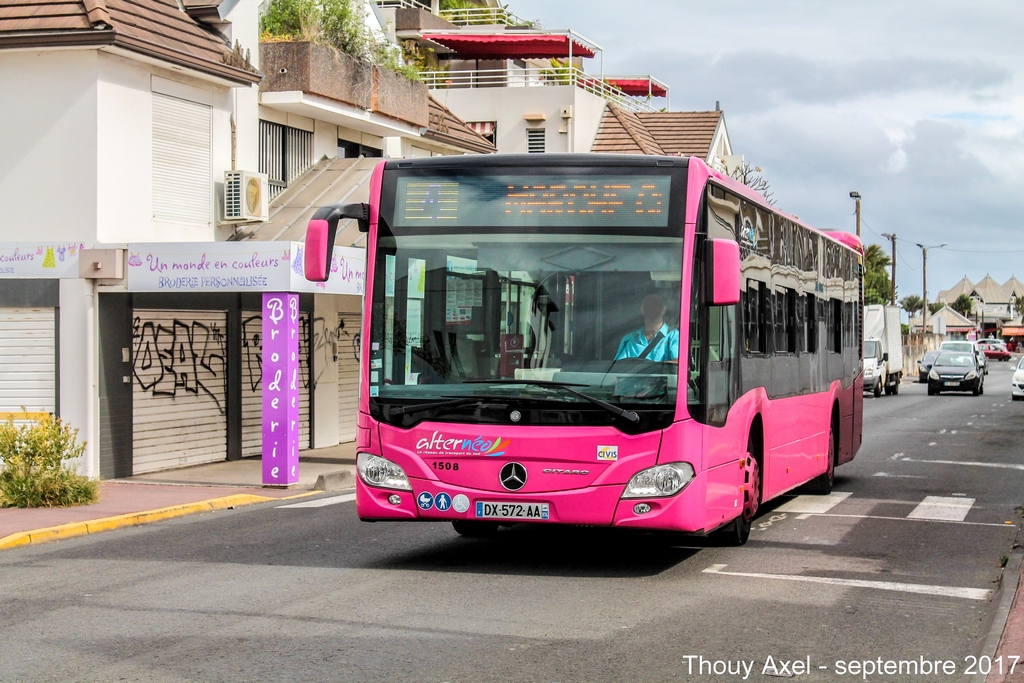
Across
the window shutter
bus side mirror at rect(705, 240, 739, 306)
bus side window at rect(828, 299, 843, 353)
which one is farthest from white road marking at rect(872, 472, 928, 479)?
the window shutter

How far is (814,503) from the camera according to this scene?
14508 mm

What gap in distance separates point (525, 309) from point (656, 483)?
1507 mm

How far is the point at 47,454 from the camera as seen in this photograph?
1402 centimetres

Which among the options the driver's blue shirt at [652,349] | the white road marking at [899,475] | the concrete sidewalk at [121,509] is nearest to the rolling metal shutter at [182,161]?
the concrete sidewalk at [121,509]

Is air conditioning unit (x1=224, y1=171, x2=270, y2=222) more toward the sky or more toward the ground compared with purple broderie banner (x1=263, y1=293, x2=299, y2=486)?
more toward the sky

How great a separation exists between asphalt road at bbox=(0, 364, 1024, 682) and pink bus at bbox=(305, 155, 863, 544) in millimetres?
693

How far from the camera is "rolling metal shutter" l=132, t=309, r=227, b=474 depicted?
18.1 meters

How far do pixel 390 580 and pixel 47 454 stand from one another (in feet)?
20.9

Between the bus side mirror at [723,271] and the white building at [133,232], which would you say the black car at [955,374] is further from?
the bus side mirror at [723,271]

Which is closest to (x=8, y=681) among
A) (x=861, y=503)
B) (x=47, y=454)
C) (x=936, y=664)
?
(x=936, y=664)

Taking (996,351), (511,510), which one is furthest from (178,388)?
(996,351)

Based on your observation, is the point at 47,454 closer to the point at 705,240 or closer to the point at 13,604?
the point at 13,604

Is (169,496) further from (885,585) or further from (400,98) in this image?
(400,98)

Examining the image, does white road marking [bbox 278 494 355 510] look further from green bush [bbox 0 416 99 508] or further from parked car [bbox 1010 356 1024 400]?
parked car [bbox 1010 356 1024 400]
